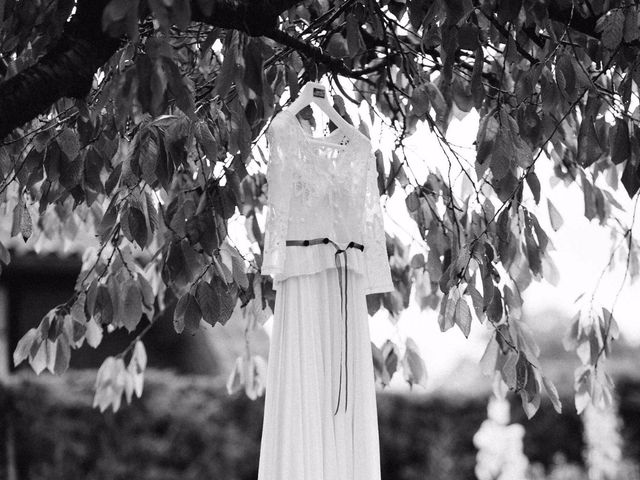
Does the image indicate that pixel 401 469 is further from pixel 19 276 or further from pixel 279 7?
pixel 279 7

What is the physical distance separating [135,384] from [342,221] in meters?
1.52

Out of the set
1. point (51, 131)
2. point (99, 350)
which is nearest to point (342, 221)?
point (51, 131)

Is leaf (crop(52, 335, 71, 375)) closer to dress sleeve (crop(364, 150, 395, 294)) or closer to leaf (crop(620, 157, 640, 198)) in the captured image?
dress sleeve (crop(364, 150, 395, 294))

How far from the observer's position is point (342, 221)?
245 cm

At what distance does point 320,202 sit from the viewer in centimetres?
240

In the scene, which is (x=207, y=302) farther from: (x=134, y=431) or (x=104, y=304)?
(x=134, y=431)

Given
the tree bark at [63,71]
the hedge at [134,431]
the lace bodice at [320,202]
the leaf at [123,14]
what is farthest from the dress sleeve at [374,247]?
the hedge at [134,431]

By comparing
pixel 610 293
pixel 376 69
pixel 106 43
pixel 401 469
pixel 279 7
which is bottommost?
pixel 401 469

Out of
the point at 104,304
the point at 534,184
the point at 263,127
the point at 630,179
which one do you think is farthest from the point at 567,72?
the point at 104,304

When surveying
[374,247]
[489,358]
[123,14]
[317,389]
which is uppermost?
[123,14]

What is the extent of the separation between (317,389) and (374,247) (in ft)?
1.31

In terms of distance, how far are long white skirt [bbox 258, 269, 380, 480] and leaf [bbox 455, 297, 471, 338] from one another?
24cm

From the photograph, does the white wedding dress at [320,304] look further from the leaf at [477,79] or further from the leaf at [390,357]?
the leaf at [390,357]

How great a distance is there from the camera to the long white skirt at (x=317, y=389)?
2.30 m
